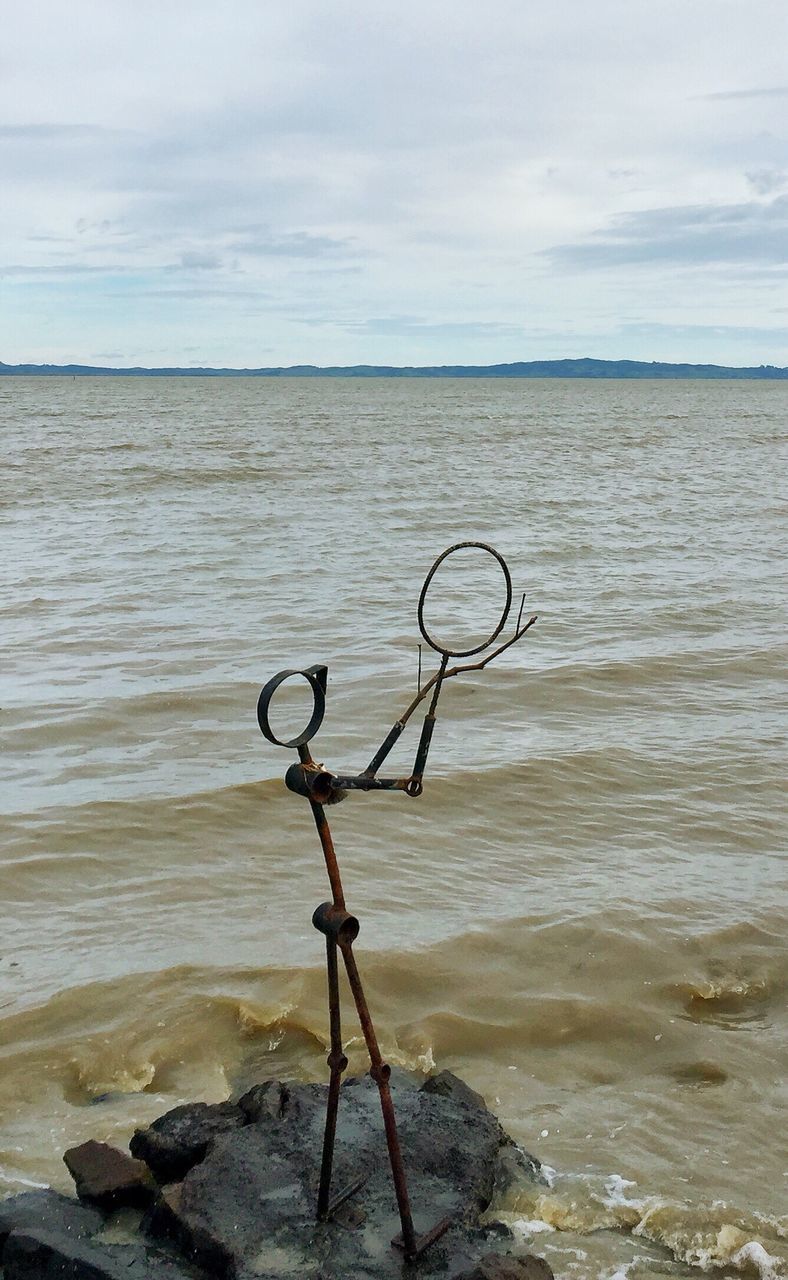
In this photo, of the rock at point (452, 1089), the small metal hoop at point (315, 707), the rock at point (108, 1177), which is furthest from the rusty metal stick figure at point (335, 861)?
the rock at point (452, 1089)

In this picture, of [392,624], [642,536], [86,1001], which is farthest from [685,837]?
[642,536]

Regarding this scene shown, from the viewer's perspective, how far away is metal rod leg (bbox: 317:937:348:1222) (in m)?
2.66

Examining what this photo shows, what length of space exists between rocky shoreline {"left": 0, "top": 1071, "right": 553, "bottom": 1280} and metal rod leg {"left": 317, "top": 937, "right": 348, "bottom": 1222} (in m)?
0.09

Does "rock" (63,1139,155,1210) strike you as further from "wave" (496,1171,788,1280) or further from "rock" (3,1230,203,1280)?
"wave" (496,1171,788,1280)

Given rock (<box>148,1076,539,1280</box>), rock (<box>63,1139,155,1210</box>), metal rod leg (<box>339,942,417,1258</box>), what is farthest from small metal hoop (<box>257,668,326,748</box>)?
rock (<box>63,1139,155,1210</box>)

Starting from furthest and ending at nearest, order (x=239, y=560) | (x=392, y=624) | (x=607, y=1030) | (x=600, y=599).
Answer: (x=239, y=560) < (x=600, y=599) < (x=392, y=624) < (x=607, y=1030)

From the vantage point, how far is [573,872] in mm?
5453

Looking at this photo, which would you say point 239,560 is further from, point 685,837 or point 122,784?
point 685,837

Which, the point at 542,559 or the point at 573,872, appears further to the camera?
the point at 542,559

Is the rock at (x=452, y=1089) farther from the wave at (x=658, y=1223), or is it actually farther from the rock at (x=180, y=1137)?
the rock at (x=180, y=1137)

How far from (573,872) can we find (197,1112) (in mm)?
2663

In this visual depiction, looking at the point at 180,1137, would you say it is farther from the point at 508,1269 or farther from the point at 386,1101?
the point at 508,1269

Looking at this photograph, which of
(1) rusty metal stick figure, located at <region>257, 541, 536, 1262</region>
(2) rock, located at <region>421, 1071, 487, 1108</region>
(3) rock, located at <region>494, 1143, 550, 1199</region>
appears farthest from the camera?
(2) rock, located at <region>421, 1071, 487, 1108</region>

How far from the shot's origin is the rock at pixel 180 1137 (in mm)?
3049
